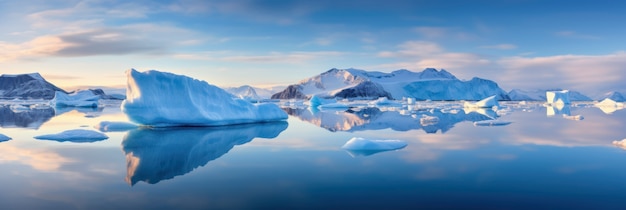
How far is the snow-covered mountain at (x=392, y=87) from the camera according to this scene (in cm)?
10356

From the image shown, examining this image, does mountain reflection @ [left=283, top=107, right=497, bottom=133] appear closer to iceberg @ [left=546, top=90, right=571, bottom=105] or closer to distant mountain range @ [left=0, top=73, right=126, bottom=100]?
iceberg @ [left=546, top=90, right=571, bottom=105]

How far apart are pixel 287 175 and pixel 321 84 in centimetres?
11507

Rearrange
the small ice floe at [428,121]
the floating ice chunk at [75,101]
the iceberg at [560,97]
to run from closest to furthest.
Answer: the small ice floe at [428,121]
the floating ice chunk at [75,101]
the iceberg at [560,97]

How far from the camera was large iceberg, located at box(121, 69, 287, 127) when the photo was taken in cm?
1215

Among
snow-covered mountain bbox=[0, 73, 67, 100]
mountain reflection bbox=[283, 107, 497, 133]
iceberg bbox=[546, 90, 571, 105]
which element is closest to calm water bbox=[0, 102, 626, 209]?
mountain reflection bbox=[283, 107, 497, 133]

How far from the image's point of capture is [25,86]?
128625 mm

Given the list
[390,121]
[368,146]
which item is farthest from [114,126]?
[390,121]

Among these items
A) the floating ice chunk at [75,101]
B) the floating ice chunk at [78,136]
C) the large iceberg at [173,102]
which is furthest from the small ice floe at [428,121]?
the floating ice chunk at [75,101]

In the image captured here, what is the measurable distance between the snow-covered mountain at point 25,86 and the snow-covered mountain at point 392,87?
63335 mm

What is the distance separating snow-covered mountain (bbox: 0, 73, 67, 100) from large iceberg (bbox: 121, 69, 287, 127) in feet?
404

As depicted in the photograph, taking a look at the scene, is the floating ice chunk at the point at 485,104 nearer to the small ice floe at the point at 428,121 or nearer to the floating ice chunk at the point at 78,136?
the small ice floe at the point at 428,121

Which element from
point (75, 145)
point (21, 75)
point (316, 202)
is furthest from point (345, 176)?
point (21, 75)

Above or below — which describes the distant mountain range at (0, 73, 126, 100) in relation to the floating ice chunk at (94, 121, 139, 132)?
above

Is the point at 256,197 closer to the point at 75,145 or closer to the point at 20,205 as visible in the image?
the point at 20,205
